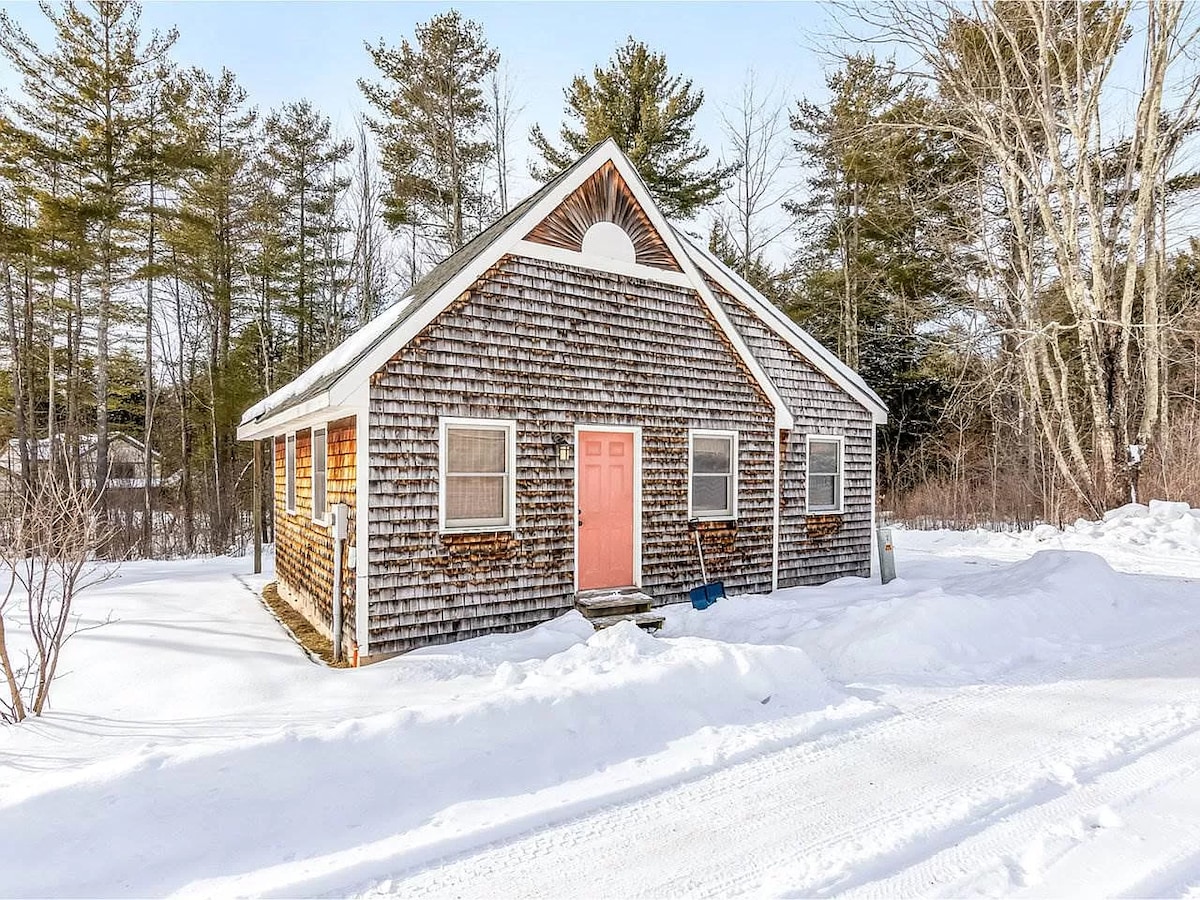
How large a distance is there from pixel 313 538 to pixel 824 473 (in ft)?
24.6

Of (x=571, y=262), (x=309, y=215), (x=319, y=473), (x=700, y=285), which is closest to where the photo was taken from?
(x=571, y=262)

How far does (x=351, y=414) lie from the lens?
6473 mm

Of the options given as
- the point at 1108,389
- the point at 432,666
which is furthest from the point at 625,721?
the point at 1108,389

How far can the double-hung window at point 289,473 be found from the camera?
31.3 feet

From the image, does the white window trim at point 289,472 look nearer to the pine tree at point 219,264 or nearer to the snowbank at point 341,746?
the snowbank at point 341,746

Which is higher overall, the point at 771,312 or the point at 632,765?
the point at 771,312

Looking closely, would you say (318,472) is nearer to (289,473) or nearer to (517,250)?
(289,473)

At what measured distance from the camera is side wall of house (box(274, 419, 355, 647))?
6.54 metres

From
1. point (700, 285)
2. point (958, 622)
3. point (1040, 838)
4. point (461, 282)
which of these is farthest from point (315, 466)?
point (1040, 838)

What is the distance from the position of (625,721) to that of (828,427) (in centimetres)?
733

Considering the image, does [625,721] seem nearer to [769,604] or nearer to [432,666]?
[432,666]

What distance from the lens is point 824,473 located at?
1044 cm

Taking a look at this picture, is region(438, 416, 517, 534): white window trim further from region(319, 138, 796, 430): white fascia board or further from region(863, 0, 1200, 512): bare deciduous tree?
region(863, 0, 1200, 512): bare deciduous tree

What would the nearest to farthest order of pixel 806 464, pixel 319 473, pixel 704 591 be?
1. pixel 319 473
2. pixel 704 591
3. pixel 806 464
